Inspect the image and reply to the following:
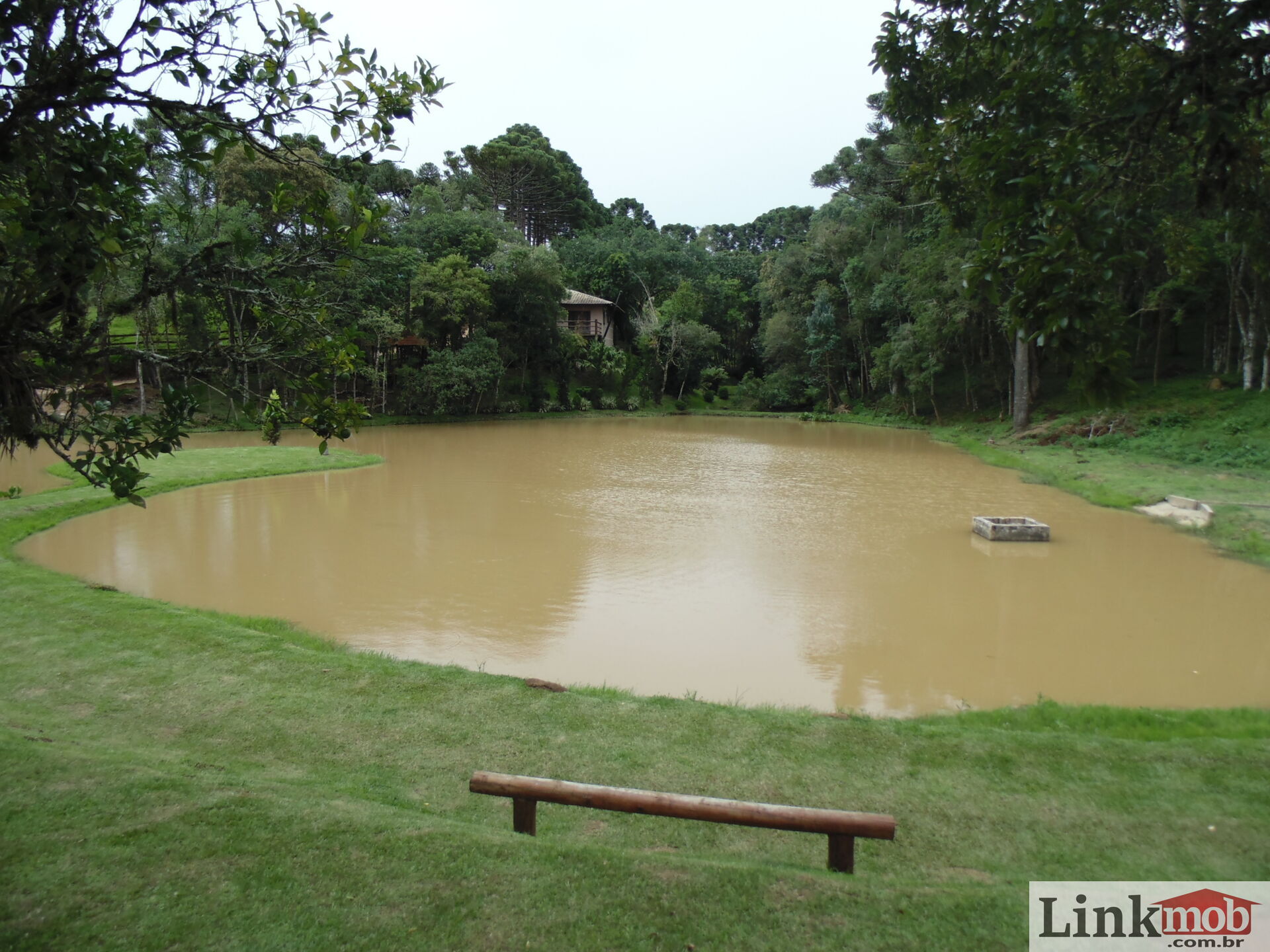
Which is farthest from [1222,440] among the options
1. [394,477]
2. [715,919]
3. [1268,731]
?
[715,919]

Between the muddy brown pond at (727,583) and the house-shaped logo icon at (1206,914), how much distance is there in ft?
12.2

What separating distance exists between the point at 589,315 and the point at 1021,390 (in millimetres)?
23738

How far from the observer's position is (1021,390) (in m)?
27.2

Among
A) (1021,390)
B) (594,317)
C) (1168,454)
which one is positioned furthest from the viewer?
(594,317)

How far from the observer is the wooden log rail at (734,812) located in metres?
3.05

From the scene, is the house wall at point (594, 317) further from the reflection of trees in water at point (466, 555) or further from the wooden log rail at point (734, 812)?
the wooden log rail at point (734, 812)

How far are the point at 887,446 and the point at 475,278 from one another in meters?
17.0

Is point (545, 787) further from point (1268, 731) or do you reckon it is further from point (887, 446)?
point (887, 446)

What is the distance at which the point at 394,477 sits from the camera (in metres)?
18.6

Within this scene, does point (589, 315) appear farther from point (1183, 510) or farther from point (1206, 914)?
point (1206, 914)

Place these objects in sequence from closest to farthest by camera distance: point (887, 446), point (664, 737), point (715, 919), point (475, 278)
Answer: point (715, 919)
point (664, 737)
point (887, 446)
point (475, 278)

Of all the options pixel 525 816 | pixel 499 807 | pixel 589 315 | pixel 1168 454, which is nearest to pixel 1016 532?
pixel 1168 454

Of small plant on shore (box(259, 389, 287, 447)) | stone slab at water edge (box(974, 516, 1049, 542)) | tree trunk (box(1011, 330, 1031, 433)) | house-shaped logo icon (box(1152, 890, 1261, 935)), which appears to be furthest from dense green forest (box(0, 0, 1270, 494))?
tree trunk (box(1011, 330, 1031, 433))

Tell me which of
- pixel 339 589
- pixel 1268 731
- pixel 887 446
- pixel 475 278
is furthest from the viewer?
pixel 475 278
